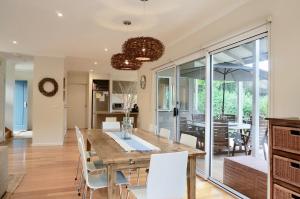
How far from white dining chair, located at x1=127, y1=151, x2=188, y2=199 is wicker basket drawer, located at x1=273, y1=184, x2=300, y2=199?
2.49 feet

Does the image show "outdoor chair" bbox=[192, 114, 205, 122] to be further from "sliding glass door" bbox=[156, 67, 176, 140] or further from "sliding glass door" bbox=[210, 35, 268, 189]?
"sliding glass door" bbox=[156, 67, 176, 140]

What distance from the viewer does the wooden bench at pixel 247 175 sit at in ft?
8.95

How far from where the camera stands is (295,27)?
224 cm

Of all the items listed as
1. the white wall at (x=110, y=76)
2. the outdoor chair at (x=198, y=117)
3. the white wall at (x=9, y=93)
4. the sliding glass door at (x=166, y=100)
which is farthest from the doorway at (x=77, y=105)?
the outdoor chair at (x=198, y=117)

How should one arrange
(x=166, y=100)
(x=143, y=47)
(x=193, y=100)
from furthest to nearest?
1. (x=166, y=100)
2. (x=193, y=100)
3. (x=143, y=47)

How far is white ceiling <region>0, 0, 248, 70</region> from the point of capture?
10.1 feet

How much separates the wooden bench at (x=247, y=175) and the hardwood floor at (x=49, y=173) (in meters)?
0.21

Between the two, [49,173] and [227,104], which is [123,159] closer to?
[227,104]

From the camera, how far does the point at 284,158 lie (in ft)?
6.06

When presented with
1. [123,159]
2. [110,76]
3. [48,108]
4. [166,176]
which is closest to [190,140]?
[166,176]

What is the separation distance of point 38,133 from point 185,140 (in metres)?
5.12

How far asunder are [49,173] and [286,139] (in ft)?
12.0

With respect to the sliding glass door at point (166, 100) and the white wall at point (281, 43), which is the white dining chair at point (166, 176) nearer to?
the white wall at point (281, 43)

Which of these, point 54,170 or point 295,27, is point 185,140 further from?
point 54,170
